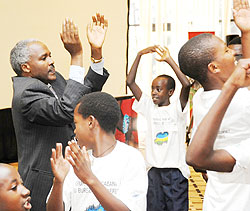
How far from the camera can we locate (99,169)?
5.86ft

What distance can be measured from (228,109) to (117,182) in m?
0.54

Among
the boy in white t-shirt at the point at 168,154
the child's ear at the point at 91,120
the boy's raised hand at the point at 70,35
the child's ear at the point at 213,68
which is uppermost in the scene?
the boy's raised hand at the point at 70,35

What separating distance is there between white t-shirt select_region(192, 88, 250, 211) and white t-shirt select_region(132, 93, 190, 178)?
1.66 m

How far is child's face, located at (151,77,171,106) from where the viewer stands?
3691mm

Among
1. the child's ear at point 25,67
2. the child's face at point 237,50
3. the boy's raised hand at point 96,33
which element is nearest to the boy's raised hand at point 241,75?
the boy's raised hand at point 96,33

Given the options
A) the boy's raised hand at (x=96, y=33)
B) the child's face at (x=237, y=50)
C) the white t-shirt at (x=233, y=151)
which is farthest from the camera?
the child's face at (x=237, y=50)

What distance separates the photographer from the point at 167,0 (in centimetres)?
869

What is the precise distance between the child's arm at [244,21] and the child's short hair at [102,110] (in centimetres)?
63

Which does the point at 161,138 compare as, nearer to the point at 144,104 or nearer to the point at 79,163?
the point at 144,104

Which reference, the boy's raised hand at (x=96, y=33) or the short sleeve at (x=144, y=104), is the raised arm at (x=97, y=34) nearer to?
the boy's raised hand at (x=96, y=33)

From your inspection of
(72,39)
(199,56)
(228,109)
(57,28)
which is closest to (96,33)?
(72,39)

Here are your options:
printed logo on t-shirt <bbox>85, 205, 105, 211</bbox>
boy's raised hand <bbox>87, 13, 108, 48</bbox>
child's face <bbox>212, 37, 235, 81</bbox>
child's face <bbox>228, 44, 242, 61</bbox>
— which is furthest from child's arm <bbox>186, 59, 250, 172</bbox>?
child's face <bbox>228, 44, 242, 61</bbox>

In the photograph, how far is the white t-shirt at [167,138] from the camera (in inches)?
137

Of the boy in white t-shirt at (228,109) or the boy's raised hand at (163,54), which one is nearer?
the boy in white t-shirt at (228,109)
